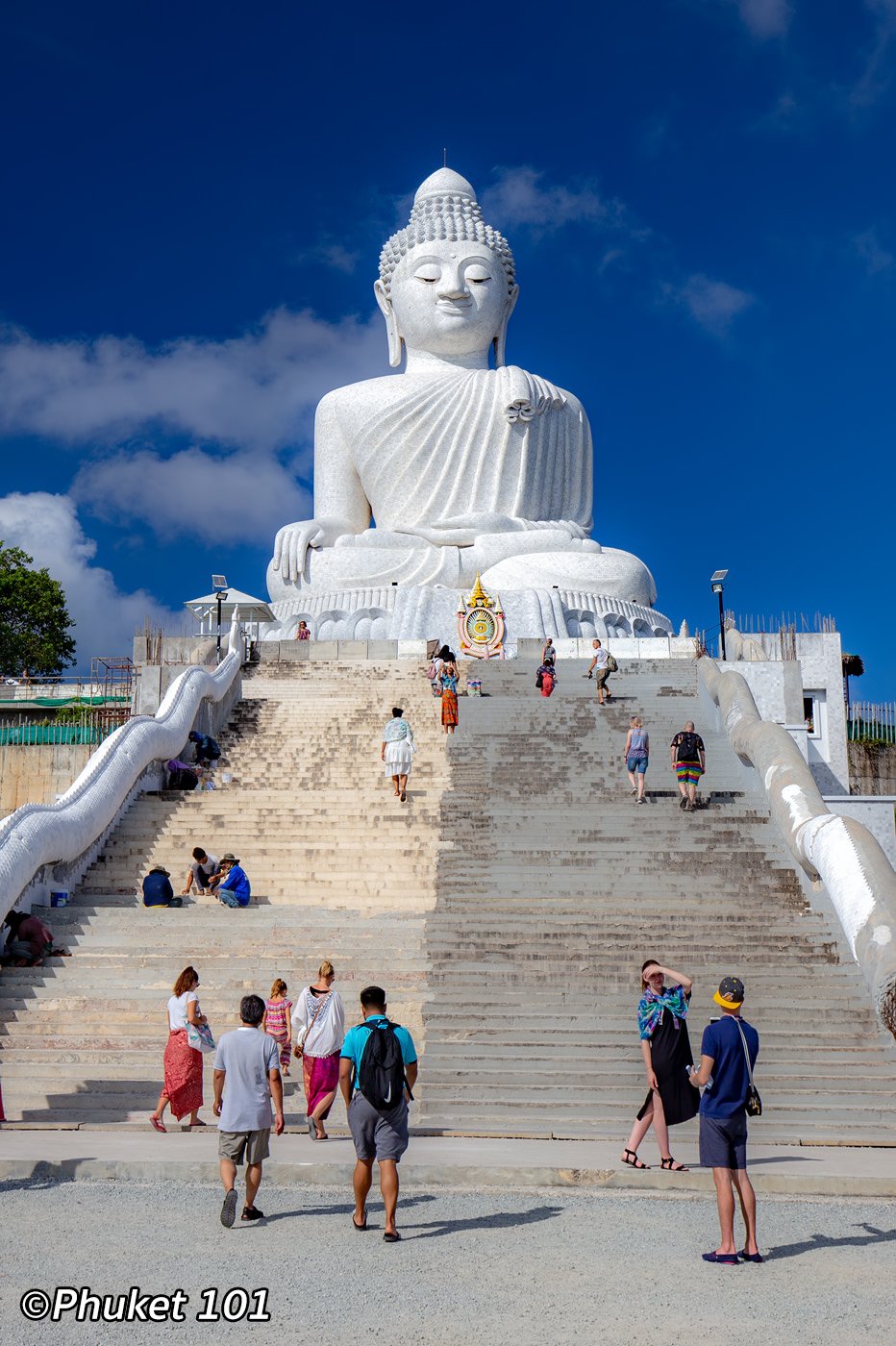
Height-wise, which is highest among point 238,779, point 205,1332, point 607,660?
point 607,660

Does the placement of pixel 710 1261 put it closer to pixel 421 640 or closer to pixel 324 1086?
pixel 324 1086

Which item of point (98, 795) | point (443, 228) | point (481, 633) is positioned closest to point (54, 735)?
point (98, 795)

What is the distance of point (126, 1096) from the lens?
28.5 ft

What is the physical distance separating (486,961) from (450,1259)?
461cm

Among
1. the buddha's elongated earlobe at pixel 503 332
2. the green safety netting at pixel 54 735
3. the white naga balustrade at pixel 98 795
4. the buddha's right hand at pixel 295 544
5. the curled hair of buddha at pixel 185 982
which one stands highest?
the buddha's elongated earlobe at pixel 503 332

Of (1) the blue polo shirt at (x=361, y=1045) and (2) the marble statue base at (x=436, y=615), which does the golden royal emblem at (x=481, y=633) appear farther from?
(1) the blue polo shirt at (x=361, y=1045)

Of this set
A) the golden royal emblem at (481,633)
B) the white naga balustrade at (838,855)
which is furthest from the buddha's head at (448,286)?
the white naga balustrade at (838,855)

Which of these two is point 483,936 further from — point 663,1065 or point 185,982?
point 663,1065

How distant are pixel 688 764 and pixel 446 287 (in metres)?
18.3

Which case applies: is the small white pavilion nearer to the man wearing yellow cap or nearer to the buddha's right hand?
the buddha's right hand

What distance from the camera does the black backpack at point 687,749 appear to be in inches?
529

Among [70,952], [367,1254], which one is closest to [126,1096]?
[70,952]

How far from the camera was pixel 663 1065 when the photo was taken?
7.12 m

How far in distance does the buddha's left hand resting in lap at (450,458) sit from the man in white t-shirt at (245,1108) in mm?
19328
